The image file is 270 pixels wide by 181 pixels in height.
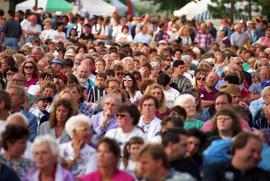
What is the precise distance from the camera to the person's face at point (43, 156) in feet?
41.5

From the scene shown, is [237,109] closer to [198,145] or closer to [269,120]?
[269,120]

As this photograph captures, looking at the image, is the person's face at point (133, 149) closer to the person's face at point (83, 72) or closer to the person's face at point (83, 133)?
the person's face at point (83, 133)

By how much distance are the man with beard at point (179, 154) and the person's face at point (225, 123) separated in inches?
63.7

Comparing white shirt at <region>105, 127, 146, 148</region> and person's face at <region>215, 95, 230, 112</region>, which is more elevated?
person's face at <region>215, 95, 230, 112</region>

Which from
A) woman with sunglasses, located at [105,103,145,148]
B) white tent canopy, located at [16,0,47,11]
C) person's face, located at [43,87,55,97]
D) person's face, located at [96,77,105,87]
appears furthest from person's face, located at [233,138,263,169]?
white tent canopy, located at [16,0,47,11]

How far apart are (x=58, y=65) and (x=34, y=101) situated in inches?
214

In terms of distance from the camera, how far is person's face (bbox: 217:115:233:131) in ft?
46.4

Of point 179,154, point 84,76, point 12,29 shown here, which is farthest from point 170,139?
point 12,29

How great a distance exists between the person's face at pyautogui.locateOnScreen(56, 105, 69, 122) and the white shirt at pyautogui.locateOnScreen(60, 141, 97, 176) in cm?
201

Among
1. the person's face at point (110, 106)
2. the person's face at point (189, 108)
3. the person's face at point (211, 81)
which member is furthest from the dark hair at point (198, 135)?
the person's face at point (211, 81)

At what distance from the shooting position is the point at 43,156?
12.7 m

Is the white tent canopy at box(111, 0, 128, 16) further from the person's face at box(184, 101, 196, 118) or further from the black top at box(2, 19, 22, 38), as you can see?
the person's face at box(184, 101, 196, 118)

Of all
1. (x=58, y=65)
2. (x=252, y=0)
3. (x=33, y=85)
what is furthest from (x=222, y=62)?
(x=252, y=0)

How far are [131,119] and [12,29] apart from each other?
808 inches
